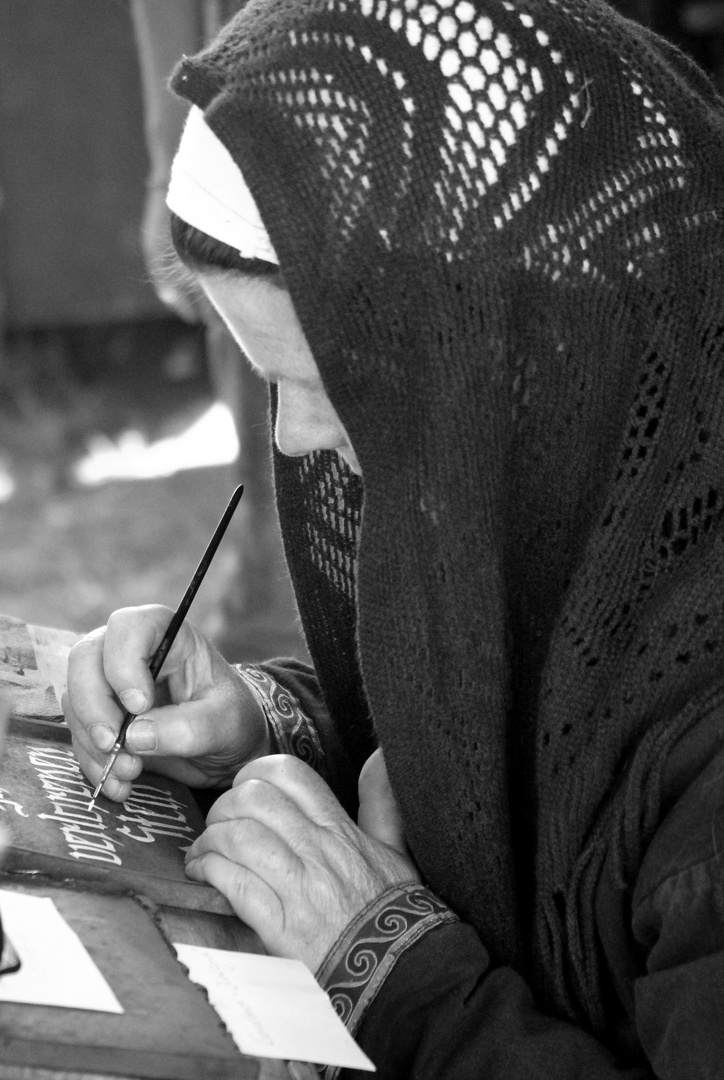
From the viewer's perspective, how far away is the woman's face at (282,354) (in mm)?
1246

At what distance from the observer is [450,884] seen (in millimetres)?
1321

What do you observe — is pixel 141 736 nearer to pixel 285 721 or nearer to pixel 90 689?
pixel 90 689

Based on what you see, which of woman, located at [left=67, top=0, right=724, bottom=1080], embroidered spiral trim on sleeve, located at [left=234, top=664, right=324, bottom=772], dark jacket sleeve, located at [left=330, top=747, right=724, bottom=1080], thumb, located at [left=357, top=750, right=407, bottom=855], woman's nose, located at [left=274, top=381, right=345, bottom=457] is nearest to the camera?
dark jacket sleeve, located at [left=330, top=747, right=724, bottom=1080]

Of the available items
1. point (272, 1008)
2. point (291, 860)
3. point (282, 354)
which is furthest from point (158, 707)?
point (272, 1008)

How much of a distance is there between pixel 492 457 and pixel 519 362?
0.28 ft

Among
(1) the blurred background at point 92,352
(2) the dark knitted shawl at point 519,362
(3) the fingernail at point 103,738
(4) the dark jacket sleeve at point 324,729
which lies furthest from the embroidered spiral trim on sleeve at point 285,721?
(1) the blurred background at point 92,352

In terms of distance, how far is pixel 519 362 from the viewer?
1.19 m

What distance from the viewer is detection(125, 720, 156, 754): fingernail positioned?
4.65ft

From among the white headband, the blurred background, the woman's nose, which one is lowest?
the blurred background

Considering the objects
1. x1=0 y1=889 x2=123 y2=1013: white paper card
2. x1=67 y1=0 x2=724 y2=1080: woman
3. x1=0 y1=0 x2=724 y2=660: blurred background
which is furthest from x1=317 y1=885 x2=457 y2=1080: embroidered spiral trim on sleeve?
x1=0 y1=0 x2=724 y2=660: blurred background

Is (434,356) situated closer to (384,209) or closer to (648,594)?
(384,209)

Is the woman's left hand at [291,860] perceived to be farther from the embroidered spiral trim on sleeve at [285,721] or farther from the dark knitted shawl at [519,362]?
the embroidered spiral trim on sleeve at [285,721]

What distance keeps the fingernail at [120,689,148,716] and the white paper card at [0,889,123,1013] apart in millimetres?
406

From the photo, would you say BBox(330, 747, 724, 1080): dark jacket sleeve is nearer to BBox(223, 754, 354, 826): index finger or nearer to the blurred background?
BBox(223, 754, 354, 826): index finger
